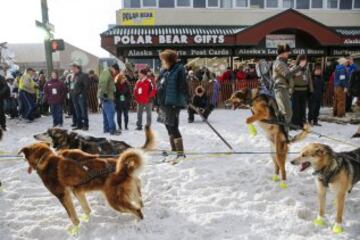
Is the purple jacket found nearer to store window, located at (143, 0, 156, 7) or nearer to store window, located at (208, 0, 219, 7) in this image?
store window, located at (143, 0, 156, 7)

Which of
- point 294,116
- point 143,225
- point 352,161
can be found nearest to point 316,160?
point 352,161

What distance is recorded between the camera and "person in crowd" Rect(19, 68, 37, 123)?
11305 millimetres

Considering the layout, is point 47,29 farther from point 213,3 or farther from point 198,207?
point 213,3

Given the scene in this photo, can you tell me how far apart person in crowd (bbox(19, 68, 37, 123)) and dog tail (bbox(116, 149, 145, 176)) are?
850cm

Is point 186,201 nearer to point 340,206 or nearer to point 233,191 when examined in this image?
point 233,191

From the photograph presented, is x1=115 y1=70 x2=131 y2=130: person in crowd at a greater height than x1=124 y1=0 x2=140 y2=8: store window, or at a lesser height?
lesser

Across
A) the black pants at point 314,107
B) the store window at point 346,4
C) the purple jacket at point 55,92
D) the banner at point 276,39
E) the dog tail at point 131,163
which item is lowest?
the black pants at point 314,107

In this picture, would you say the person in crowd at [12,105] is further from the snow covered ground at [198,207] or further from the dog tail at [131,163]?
the dog tail at [131,163]

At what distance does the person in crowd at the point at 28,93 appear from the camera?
11305 mm

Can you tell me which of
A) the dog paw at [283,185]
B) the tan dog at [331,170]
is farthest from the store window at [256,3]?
the tan dog at [331,170]

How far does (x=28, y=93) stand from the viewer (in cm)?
1135

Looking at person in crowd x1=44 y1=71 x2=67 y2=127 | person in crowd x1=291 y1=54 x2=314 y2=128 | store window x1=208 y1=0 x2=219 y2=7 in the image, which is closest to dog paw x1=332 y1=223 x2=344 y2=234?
person in crowd x1=291 y1=54 x2=314 y2=128

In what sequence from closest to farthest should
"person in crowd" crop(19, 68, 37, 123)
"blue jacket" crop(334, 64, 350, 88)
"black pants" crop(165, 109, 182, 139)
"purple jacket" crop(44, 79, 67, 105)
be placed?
"black pants" crop(165, 109, 182, 139)
"purple jacket" crop(44, 79, 67, 105)
"blue jacket" crop(334, 64, 350, 88)
"person in crowd" crop(19, 68, 37, 123)

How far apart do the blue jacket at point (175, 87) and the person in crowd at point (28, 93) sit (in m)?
6.76
